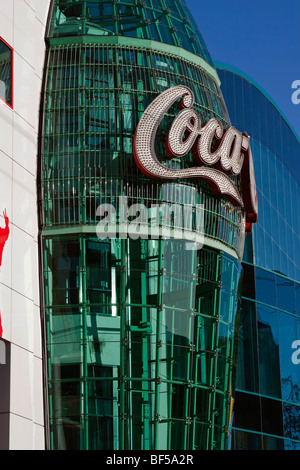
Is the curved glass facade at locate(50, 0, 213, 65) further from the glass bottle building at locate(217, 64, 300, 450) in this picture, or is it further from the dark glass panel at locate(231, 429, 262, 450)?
the dark glass panel at locate(231, 429, 262, 450)

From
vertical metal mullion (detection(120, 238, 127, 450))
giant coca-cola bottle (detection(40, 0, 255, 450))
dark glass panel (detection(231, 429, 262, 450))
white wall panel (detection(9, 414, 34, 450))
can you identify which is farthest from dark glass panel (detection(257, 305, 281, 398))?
white wall panel (detection(9, 414, 34, 450))

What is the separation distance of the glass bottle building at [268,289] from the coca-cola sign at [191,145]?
1235 cm

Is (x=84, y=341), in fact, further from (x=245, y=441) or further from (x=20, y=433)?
(x=245, y=441)

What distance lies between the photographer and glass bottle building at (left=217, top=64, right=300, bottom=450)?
47.4 meters

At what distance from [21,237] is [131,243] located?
396cm

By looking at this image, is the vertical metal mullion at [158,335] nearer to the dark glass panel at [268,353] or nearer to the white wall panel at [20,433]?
the white wall panel at [20,433]

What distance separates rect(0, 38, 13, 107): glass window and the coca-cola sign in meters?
4.73

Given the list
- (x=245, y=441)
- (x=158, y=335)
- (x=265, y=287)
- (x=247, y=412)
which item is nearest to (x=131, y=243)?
(x=158, y=335)

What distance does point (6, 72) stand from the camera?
33.8 meters

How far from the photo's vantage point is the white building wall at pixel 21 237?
31.6m

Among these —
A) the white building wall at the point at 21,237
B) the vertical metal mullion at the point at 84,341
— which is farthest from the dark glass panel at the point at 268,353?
the white building wall at the point at 21,237

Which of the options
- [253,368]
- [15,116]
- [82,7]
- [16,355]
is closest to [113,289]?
[16,355]

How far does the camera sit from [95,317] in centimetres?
3369

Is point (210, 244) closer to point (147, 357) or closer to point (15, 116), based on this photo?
point (147, 357)
